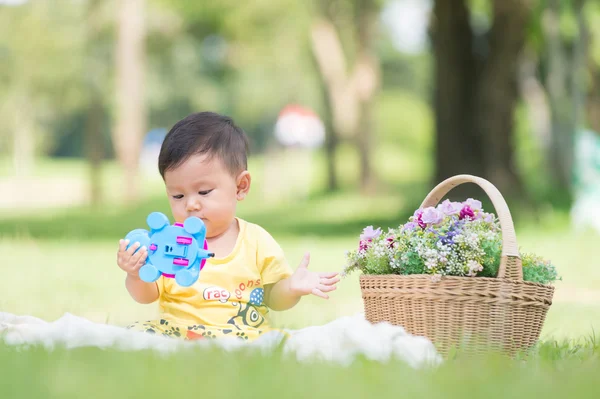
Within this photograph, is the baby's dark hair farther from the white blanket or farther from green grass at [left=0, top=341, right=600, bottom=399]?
green grass at [left=0, top=341, right=600, bottom=399]

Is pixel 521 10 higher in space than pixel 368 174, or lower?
higher

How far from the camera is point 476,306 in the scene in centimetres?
326

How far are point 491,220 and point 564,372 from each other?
1058mm

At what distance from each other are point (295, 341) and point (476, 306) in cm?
70

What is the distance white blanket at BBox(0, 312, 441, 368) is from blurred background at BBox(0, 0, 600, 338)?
1764 mm

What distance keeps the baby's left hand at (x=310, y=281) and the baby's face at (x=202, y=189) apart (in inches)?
15.2

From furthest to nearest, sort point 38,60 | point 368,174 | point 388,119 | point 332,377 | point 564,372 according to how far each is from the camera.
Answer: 1. point 388,119
2. point 38,60
3. point 368,174
4. point 564,372
5. point 332,377

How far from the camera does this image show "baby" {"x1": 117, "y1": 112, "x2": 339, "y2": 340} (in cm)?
348

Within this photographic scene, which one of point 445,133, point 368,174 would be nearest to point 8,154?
point 368,174

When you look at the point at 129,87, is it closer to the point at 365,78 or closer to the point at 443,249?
the point at 365,78

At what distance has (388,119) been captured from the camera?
143ft

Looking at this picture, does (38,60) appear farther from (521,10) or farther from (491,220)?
(491,220)

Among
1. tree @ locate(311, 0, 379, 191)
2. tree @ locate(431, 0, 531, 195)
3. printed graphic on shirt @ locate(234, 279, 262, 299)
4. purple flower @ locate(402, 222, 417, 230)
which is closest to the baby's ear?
printed graphic on shirt @ locate(234, 279, 262, 299)

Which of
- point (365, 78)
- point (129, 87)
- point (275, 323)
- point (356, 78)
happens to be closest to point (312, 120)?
point (356, 78)
